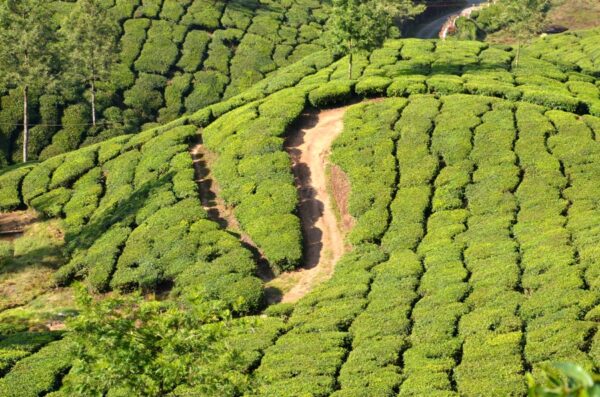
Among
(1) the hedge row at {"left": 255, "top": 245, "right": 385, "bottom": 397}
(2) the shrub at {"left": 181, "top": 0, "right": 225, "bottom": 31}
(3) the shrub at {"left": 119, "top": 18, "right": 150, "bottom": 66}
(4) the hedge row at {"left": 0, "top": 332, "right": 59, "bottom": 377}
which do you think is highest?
(2) the shrub at {"left": 181, "top": 0, "right": 225, "bottom": 31}

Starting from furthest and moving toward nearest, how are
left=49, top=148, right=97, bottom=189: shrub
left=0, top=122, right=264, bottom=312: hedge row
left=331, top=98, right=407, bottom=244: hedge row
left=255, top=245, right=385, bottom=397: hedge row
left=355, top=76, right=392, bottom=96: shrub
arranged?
1. left=355, top=76, right=392, bottom=96: shrub
2. left=49, top=148, right=97, bottom=189: shrub
3. left=331, top=98, right=407, bottom=244: hedge row
4. left=0, top=122, right=264, bottom=312: hedge row
5. left=255, top=245, right=385, bottom=397: hedge row

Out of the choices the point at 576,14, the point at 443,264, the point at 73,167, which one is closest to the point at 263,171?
the point at 443,264

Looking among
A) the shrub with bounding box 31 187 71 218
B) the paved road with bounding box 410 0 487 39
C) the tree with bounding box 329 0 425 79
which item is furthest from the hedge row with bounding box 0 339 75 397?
the paved road with bounding box 410 0 487 39

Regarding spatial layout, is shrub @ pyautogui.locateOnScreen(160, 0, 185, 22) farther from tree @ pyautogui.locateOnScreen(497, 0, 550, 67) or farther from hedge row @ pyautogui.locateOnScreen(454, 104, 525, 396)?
hedge row @ pyautogui.locateOnScreen(454, 104, 525, 396)

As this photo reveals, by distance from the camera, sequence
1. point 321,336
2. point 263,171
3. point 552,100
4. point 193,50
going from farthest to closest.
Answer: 1. point 193,50
2. point 552,100
3. point 263,171
4. point 321,336

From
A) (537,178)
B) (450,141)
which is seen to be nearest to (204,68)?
(450,141)

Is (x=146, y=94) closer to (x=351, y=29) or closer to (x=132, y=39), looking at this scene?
(x=132, y=39)
